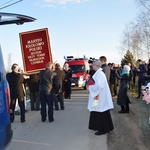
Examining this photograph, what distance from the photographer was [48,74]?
8891 mm

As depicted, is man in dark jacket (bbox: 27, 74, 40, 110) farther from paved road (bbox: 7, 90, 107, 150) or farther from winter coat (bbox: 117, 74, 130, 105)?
winter coat (bbox: 117, 74, 130, 105)

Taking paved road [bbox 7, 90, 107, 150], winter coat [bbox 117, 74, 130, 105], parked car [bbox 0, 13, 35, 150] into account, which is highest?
parked car [bbox 0, 13, 35, 150]

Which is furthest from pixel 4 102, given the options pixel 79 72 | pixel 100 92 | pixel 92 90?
pixel 79 72

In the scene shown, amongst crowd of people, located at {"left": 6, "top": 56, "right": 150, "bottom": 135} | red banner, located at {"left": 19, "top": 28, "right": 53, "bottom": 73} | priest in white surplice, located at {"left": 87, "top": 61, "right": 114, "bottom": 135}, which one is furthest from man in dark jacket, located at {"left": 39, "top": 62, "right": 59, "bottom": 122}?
priest in white surplice, located at {"left": 87, "top": 61, "right": 114, "bottom": 135}

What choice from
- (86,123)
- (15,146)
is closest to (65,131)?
(86,123)

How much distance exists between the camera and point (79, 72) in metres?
21.8

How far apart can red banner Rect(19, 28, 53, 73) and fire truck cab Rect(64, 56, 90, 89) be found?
10697 millimetres

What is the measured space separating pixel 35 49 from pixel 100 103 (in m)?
4.50

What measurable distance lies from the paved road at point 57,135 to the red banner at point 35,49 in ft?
6.74

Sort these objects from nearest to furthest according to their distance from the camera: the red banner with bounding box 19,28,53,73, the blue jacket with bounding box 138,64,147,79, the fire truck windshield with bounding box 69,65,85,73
→ 1. the red banner with bounding box 19,28,53,73
2. the blue jacket with bounding box 138,64,147,79
3. the fire truck windshield with bounding box 69,65,85,73

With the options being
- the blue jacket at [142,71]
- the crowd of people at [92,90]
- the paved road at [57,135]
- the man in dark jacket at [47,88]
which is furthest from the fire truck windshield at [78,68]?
the man in dark jacket at [47,88]

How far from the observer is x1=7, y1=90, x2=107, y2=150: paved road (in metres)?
6.25

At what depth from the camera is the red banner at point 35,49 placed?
10367 millimetres

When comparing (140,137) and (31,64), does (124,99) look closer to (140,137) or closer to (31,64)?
(140,137)
